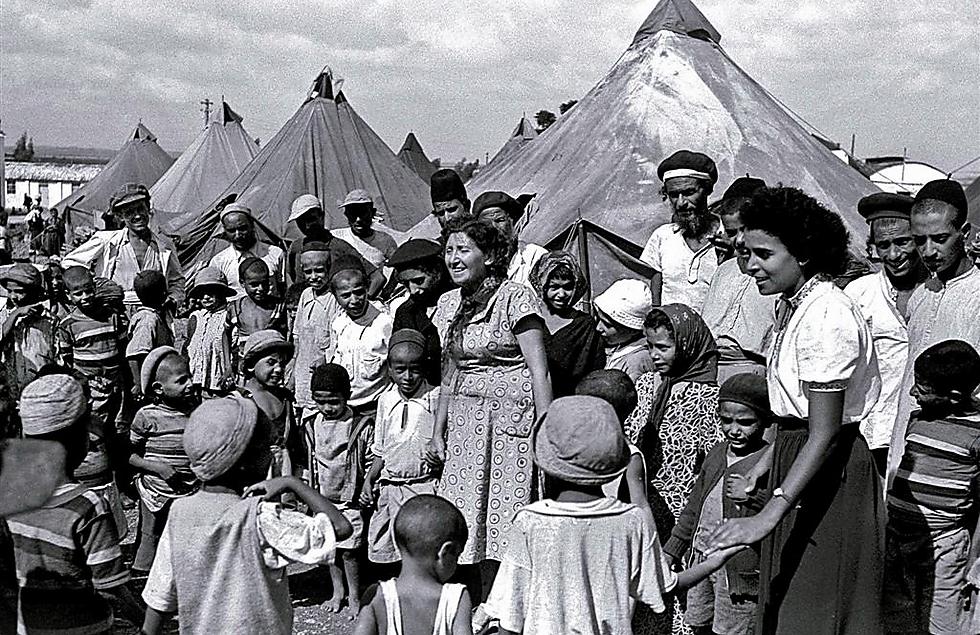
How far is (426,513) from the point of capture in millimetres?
2885

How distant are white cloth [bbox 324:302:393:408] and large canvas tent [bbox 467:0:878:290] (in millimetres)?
3050

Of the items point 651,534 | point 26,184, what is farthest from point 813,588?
point 26,184

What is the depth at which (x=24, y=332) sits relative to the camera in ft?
19.6

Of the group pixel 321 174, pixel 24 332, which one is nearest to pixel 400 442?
pixel 24 332

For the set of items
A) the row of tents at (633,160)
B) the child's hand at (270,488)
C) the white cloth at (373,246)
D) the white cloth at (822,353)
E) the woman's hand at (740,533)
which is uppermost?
the row of tents at (633,160)

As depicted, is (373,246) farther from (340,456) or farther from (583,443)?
(583,443)

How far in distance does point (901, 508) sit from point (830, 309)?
1579 mm

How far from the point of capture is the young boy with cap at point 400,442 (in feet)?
14.3

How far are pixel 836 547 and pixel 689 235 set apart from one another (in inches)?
107

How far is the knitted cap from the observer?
4551mm

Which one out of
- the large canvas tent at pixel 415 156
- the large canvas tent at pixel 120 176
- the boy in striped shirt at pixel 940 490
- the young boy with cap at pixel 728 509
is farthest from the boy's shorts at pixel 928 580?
the large canvas tent at pixel 415 156

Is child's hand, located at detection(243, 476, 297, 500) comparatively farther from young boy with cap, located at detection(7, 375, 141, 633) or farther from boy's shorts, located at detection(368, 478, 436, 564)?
boy's shorts, located at detection(368, 478, 436, 564)

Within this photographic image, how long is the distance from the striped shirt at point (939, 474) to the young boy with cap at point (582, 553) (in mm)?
1594

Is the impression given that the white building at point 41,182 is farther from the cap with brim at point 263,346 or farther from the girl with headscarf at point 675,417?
the girl with headscarf at point 675,417
